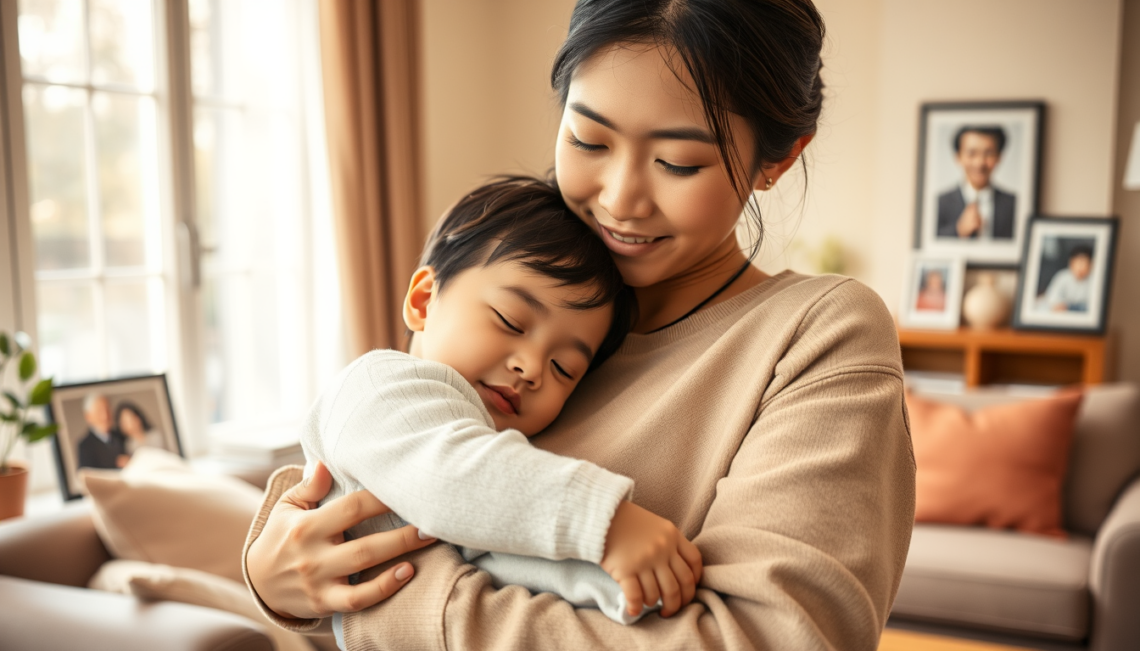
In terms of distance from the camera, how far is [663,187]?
0.94 metres

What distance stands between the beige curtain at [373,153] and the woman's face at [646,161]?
8.81ft

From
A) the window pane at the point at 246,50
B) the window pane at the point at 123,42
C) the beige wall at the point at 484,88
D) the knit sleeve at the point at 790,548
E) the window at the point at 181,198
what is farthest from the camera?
the beige wall at the point at 484,88

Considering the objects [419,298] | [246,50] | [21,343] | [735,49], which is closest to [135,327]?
[21,343]

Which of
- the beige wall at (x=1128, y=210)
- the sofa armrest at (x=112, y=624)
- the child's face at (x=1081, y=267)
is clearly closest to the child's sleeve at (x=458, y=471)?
the sofa armrest at (x=112, y=624)

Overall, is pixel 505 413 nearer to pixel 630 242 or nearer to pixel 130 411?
pixel 630 242

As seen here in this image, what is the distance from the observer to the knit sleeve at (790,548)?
2.47 ft

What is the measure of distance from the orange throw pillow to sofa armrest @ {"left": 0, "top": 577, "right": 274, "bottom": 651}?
81.8 inches

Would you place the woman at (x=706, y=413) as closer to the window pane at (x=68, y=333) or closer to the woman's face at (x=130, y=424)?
the woman's face at (x=130, y=424)

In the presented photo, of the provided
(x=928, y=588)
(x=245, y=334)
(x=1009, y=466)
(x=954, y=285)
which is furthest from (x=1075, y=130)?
(x=245, y=334)

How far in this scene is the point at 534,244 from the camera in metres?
1.03

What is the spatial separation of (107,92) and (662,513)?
2643 mm

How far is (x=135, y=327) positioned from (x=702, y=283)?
99.4 inches

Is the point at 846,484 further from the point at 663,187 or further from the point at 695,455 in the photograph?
the point at 663,187

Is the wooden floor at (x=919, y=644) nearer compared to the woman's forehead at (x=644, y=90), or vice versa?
the woman's forehead at (x=644, y=90)
